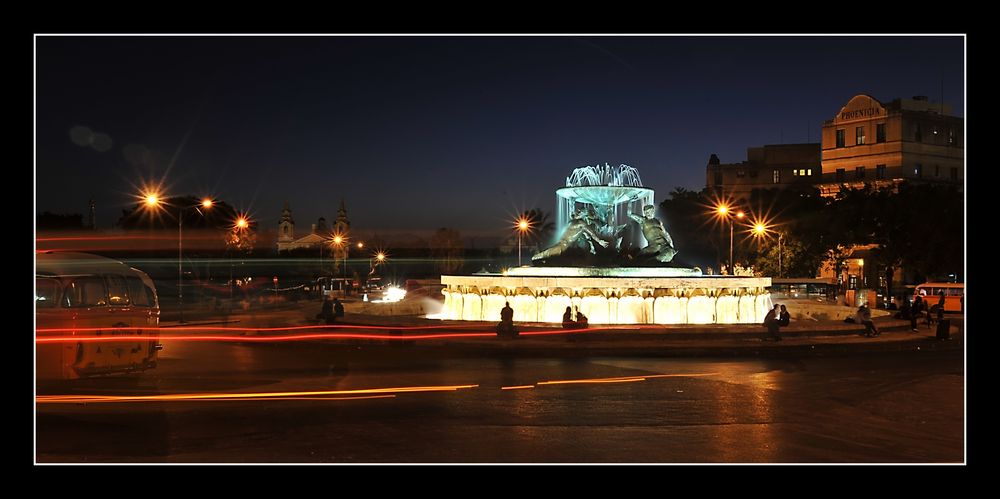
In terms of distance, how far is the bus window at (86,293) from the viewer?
12.8 meters

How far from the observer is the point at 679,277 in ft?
76.9

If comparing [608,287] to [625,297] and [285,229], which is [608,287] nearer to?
[625,297]

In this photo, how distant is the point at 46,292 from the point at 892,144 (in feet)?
213

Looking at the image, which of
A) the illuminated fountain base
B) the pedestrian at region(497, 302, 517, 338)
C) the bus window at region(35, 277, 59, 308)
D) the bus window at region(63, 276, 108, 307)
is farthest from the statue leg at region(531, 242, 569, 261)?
the bus window at region(35, 277, 59, 308)

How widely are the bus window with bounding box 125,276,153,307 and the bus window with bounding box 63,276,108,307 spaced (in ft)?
1.74

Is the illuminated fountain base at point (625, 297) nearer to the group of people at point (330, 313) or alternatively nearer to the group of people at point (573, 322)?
the group of people at point (573, 322)

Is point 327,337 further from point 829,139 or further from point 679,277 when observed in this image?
point 829,139

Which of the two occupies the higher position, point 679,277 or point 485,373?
point 679,277

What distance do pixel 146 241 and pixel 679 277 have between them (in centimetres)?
7073

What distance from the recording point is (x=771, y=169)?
85.4 metres

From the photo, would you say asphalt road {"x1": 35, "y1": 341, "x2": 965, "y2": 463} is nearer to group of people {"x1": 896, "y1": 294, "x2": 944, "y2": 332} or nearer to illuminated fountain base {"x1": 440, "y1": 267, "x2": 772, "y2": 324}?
illuminated fountain base {"x1": 440, "y1": 267, "x2": 772, "y2": 324}

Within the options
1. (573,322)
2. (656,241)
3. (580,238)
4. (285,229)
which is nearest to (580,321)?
(573,322)

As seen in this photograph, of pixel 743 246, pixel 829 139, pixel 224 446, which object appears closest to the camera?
pixel 224 446

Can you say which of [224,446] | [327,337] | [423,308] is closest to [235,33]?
[224,446]
